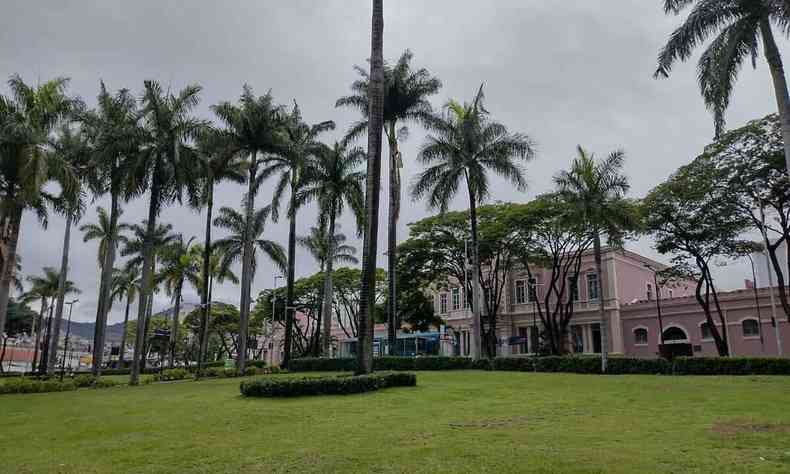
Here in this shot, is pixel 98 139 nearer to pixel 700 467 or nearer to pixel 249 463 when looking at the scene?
pixel 249 463

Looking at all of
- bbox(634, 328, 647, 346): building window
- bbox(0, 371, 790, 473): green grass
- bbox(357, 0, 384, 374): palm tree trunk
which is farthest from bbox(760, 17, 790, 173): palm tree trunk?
bbox(634, 328, 647, 346): building window

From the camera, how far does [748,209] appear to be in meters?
31.4

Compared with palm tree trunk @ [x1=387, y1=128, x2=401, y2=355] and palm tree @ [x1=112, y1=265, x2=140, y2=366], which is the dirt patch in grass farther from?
palm tree @ [x1=112, y1=265, x2=140, y2=366]

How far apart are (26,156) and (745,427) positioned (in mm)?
23471

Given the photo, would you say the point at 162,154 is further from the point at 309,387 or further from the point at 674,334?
the point at 674,334

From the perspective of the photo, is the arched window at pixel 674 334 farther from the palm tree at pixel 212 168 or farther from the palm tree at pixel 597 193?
the palm tree at pixel 212 168

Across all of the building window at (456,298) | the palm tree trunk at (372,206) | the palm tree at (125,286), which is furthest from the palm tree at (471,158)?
the palm tree at (125,286)

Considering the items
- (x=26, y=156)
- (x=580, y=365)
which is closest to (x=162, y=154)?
(x=26, y=156)

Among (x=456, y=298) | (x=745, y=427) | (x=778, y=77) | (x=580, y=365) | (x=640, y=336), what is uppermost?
(x=778, y=77)

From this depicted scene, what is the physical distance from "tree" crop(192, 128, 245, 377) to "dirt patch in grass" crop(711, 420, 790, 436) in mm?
24829

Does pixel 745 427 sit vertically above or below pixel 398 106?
below

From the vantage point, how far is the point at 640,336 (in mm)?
44781

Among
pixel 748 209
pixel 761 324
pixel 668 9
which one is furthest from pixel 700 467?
pixel 761 324

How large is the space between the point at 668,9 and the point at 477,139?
14.3 metres
